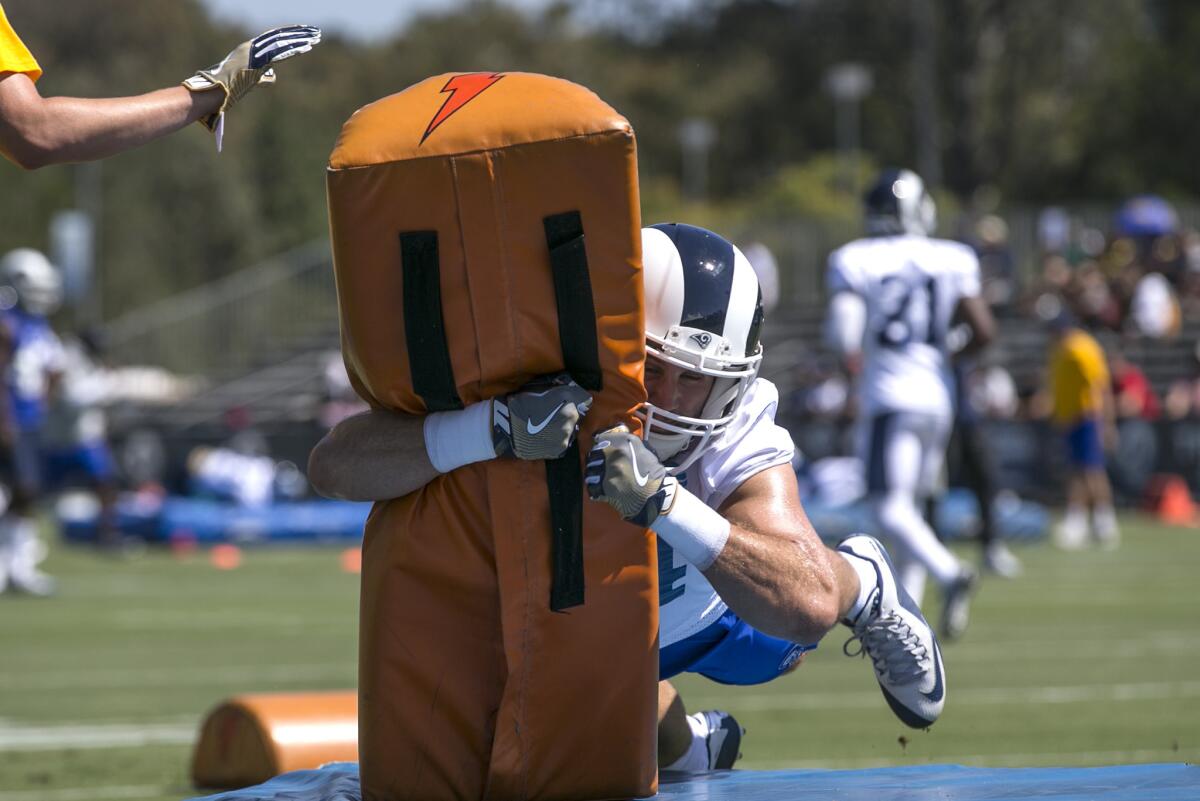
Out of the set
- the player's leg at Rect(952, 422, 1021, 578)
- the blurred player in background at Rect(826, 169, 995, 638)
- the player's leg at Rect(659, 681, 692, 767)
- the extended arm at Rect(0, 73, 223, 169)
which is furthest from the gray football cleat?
the player's leg at Rect(952, 422, 1021, 578)

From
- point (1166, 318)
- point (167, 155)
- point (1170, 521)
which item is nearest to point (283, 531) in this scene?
point (1170, 521)

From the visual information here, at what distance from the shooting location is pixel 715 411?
3859mm

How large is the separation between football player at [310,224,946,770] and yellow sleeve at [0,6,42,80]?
3.16 ft

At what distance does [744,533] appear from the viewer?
364 cm

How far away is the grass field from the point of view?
5.86 metres

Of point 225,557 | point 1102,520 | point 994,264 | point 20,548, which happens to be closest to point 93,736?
point 20,548

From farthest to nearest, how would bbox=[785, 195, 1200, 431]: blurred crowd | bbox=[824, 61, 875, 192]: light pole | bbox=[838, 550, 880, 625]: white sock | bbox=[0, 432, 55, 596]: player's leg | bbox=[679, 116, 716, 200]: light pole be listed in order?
1. bbox=[679, 116, 716, 200]: light pole
2. bbox=[824, 61, 875, 192]: light pole
3. bbox=[785, 195, 1200, 431]: blurred crowd
4. bbox=[0, 432, 55, 596]: player's leg
5. bbox=[838, 550, 880, 625]: white sock

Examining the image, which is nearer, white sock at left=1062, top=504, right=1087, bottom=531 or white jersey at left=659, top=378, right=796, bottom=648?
white jersey at left=659, top=378, right=796, bottom=648

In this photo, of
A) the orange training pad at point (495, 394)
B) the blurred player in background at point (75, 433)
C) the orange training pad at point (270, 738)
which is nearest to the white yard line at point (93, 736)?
the orange training pad at point (270, 738)

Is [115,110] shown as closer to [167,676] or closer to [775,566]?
[775,566]

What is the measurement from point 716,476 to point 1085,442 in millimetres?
13043

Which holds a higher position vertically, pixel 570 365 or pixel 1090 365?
pixel 570 365

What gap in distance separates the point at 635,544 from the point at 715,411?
1.29 ft

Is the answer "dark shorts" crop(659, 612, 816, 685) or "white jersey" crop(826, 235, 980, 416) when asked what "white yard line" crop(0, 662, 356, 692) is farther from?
"dark shorts" crop(659, 612, 816, 685)
